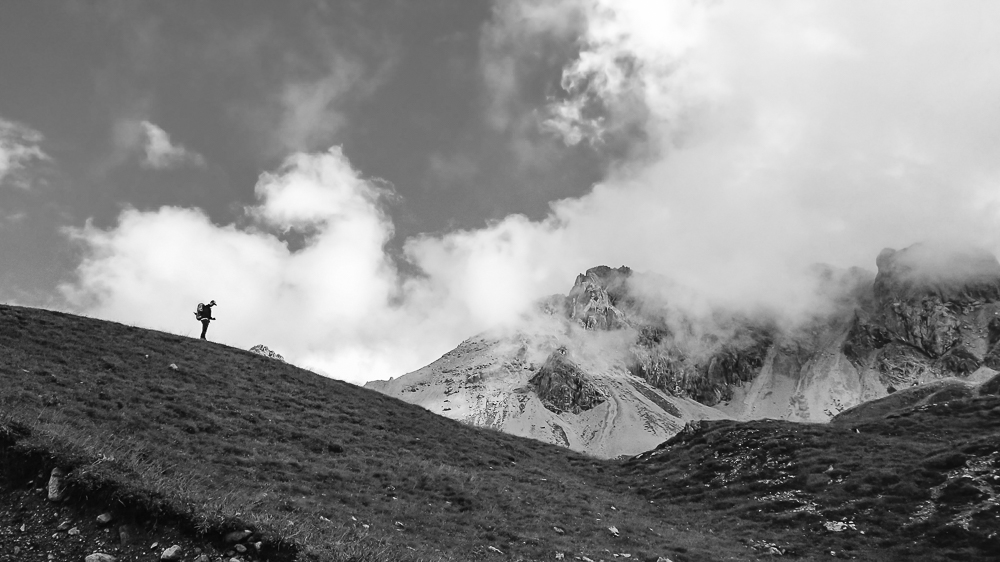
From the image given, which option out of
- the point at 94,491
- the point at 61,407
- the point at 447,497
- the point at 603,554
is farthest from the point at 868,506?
the point at 61,407

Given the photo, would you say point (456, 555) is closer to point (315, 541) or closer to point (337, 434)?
point (315, 541)

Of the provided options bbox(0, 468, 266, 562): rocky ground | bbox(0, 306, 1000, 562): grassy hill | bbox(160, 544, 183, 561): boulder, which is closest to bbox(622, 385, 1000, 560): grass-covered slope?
bbox(0, 306, 1000, 562): grassy hill

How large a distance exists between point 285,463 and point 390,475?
15.8 ft

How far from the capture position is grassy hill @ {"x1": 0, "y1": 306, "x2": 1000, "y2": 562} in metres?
10.8

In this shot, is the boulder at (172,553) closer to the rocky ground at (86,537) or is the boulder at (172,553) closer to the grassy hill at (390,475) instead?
the rocky ground at (86,537)

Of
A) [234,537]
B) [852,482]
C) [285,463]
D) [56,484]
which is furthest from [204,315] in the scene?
[852,482]

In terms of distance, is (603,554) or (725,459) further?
(725,459)

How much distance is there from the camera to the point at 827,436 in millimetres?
40594

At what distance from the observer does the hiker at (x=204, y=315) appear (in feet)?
158

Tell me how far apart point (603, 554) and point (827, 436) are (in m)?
28.5

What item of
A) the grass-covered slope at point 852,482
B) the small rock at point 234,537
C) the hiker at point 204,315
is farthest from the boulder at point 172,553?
the hiker at point 204,315

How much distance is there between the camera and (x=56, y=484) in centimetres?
1051

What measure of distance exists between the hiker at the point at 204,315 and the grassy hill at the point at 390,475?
4.16 meters

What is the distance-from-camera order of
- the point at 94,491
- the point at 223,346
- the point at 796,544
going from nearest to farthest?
the point at 94,491
the point at 796,544
the point at 223,346
